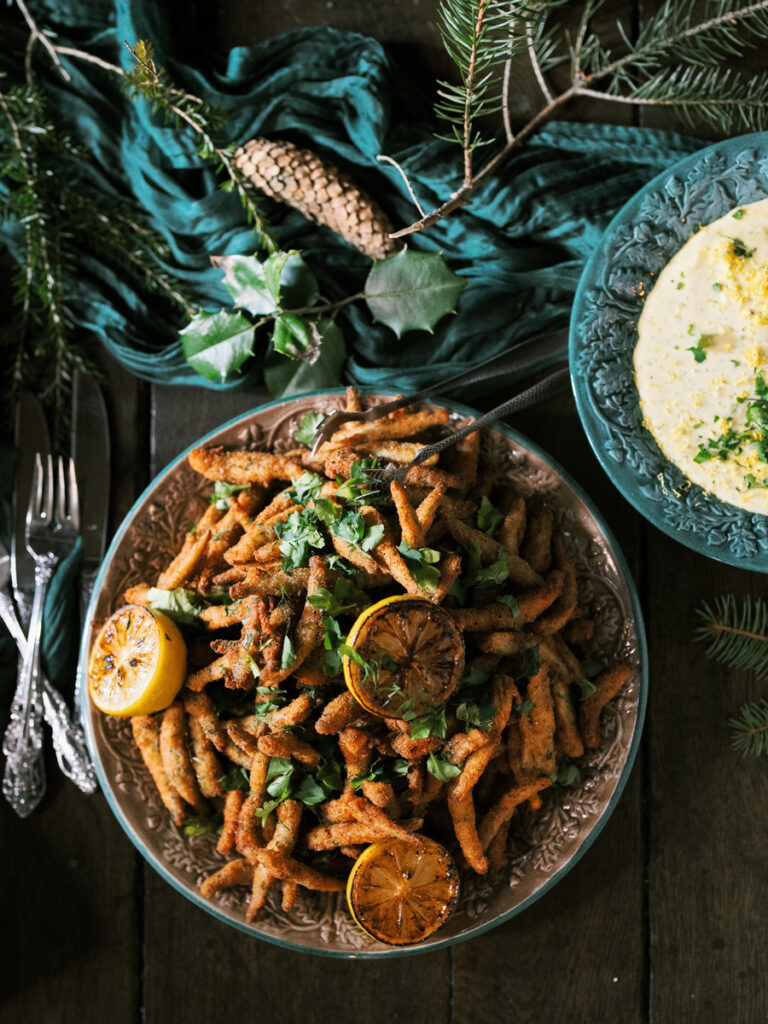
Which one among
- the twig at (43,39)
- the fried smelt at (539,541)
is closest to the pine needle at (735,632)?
the fried smelt at (539,541)

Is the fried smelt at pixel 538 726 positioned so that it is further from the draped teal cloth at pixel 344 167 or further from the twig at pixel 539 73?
the twig at pixel 539 73

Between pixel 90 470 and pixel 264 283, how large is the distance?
0.54 meters

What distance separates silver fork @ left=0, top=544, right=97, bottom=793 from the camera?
1.77 meters

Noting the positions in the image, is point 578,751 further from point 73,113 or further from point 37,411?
point 73,113

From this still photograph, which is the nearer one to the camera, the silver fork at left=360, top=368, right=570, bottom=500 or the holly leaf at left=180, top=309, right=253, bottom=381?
the silver fork at left=360, top=368, right=570, bottom=500

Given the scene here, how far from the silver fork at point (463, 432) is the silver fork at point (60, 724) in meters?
0.82

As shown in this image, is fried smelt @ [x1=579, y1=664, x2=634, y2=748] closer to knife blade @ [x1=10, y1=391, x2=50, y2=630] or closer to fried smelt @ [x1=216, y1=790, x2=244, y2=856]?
fried smelt @ [x1=216, y1=790, x2=244, y2=856]

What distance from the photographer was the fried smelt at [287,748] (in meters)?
1.41

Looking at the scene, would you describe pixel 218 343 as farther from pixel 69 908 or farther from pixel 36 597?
pixel 69 908

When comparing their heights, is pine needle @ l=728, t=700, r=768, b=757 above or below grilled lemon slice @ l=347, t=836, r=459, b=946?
below

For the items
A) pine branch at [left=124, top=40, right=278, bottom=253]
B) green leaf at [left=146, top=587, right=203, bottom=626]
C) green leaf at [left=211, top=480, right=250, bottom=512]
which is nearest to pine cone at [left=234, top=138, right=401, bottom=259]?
pine branch at [left=124, top=40, right=278, bottom=253]

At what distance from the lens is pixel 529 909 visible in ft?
5.74

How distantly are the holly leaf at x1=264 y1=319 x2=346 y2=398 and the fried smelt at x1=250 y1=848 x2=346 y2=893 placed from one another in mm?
860

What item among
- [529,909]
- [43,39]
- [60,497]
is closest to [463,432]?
[60,497]
